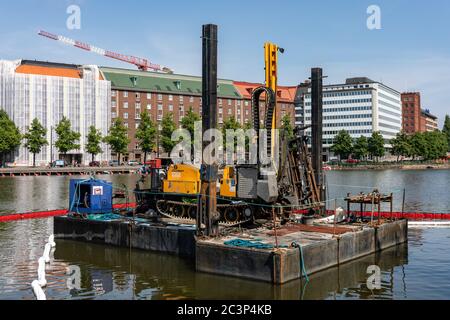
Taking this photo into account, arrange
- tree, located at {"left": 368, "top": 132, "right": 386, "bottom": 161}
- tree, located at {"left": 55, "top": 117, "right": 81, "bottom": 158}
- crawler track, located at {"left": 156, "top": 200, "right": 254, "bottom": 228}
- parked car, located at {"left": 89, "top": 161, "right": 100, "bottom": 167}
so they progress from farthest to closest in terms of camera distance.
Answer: tree, located at {"left": 368, "top": 132, "right": 386, "bottom": 161}, parked car, located at {"left": 89, "top": 161, "right": 100, "bottom": 167}, tree, located at {"left": 55, "top": 117, "right": 81, "bottom": 158}, crawler track, located at {"left": 156, "top": 200, "right": 254, "bottom": 228}

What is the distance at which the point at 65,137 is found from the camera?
107 meters

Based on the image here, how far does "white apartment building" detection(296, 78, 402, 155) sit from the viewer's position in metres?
163

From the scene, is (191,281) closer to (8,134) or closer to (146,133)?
(8,134)

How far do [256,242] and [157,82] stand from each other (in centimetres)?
11986

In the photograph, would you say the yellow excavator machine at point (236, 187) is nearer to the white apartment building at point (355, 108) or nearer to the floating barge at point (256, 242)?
the floating barge at point (256, 242)

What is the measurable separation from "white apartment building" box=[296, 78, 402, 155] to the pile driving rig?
140927mm

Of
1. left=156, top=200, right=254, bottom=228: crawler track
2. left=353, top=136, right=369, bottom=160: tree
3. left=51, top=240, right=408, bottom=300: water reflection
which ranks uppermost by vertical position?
left=353, top=136, right=369, bottom=160: tree

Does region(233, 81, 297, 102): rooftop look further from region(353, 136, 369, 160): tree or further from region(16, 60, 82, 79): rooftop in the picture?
region(16, 60, 82, 79): rooftop

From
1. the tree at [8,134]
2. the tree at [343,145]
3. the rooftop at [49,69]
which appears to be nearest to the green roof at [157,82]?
the rooftop at [49,69]

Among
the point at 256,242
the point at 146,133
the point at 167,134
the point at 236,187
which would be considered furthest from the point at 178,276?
the point at 146,133

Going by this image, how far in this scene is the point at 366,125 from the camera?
16450 cm

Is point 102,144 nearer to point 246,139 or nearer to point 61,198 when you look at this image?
point 246,139

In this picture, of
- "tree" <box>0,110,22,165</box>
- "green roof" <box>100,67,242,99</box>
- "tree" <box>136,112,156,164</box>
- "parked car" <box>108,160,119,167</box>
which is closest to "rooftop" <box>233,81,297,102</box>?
"green roof" <box>100,67,242,99</box>
